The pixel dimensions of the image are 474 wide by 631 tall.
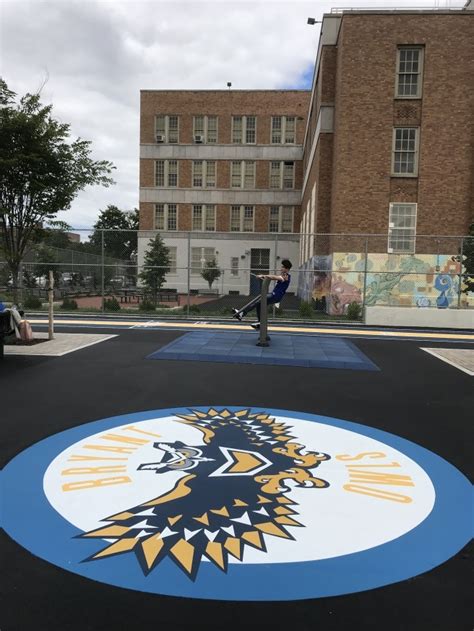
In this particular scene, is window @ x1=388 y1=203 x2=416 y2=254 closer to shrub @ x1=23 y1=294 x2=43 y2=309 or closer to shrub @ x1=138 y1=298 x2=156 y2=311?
shrub @ x1=138 y1=298 x2=156 y2=311

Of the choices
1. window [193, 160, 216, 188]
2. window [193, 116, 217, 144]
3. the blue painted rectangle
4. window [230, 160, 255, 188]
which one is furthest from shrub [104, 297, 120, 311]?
window [193, 116, 217, 144]

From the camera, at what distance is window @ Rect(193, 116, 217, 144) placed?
139ft

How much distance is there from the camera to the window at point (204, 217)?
42594 mm

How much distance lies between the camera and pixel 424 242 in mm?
22547

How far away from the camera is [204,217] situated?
140 feet

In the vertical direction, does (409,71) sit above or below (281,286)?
above

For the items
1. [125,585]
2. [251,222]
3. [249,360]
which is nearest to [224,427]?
[125,585]

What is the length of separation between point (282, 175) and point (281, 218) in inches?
147

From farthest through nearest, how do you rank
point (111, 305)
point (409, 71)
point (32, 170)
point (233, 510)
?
point (409, 71) → point (111, 305) → point (32, 170) → point (233, 510)

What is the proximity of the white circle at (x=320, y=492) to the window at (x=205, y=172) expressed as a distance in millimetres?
39708

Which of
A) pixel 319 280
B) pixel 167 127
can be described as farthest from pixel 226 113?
pixel 319 280

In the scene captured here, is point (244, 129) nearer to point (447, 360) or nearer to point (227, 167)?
point (227, 167)

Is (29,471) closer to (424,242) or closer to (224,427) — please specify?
(224,427)

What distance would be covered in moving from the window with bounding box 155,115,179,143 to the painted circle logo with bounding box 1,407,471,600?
4111cm
